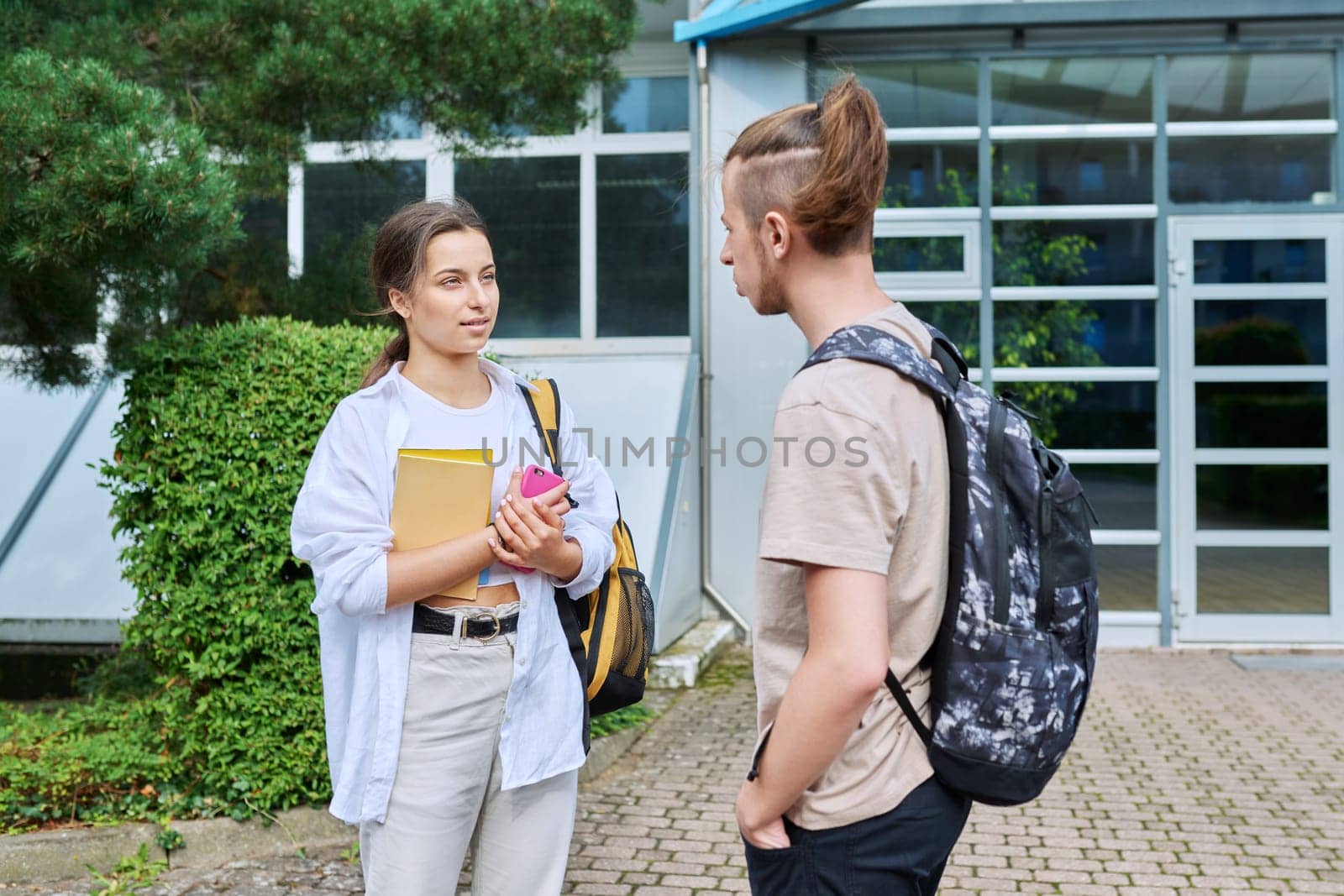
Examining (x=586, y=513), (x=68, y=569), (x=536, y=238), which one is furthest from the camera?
(x=536, y=238)

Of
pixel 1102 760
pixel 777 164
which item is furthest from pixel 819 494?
pixel 1102 760

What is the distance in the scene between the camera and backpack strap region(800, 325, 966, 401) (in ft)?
5.05

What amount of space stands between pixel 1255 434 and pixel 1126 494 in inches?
35.9

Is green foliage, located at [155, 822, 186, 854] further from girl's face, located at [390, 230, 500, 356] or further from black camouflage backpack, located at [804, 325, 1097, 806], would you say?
black camouflage backpack, located at [804, 325, 1097, 806]

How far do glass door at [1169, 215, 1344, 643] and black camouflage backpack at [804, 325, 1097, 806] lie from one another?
7053 mm

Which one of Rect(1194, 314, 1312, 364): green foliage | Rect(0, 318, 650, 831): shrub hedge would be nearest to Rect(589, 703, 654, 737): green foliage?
Rect(0, 318, 650, 831): shrub hedge

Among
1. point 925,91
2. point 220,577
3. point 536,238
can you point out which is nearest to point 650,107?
point 536,238

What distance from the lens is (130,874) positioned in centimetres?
396

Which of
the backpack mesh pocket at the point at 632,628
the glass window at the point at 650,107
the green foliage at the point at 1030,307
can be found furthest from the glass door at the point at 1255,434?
the backpack mesh pocket at the point at 632,628

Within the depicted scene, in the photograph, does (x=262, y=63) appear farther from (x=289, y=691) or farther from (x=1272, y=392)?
(x=1272, y=392)

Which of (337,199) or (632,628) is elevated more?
(337,199)

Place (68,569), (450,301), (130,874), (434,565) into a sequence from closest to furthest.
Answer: (434,565) → (450,301) → (130,874) → (68,569)

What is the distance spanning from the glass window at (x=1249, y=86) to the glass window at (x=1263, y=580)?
2844 millimetres

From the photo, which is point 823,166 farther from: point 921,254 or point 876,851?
point 921,254
